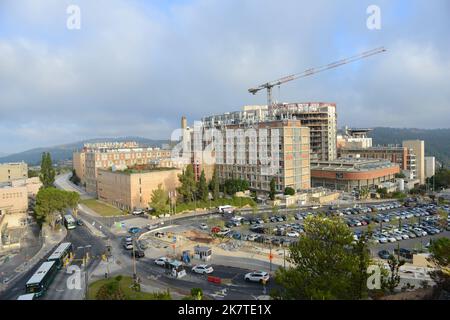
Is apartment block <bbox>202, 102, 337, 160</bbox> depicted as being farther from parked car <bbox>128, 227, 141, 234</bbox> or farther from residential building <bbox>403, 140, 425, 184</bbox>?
parked car <bbox>128, 227, 141, 234</bbox>

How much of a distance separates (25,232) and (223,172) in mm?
23918

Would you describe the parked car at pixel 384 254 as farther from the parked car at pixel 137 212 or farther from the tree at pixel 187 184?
the parked car at pixel 137 212

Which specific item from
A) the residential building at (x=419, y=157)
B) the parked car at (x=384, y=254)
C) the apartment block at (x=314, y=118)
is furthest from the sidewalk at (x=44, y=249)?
the residential building at (x=419, y=157)

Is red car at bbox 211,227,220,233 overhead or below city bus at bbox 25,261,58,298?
below

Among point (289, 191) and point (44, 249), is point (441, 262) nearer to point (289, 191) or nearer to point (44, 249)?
point (44, 249)

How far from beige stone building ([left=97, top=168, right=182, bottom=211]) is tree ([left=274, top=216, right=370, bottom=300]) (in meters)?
23.8

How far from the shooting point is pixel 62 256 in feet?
66.0

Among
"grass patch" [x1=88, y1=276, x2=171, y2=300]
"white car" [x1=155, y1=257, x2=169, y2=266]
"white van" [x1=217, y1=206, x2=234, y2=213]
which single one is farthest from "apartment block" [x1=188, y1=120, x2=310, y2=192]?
"grass patch" [x1=88, y1=276, x2=171, y2=300]

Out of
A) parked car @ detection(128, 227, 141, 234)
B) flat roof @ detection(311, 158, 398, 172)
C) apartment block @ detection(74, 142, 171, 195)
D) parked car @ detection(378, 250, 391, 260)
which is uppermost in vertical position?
apartment block @ detection(74, 142, 171, 195)

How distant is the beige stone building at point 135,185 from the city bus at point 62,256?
12.7 metres

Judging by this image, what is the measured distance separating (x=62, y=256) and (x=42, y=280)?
3963 mm

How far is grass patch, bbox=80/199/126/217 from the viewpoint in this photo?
113ft

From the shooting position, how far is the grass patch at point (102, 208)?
3438 centimetres
